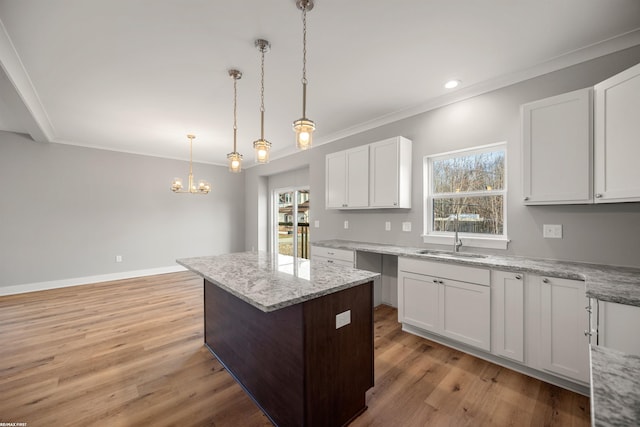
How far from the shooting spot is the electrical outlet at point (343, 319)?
1.64 m

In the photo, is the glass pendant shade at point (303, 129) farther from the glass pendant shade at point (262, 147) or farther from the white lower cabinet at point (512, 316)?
the white lower cabinet at point (512, 316)

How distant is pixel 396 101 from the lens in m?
3.16

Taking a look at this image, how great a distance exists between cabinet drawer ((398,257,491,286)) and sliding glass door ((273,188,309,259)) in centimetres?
314

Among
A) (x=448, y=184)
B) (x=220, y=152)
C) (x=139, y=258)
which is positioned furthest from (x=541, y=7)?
(x=139, y=258)

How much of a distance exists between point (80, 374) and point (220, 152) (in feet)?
14.1

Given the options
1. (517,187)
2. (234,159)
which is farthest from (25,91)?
(517,187)

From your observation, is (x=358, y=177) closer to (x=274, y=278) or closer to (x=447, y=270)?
(x=447, y=270)

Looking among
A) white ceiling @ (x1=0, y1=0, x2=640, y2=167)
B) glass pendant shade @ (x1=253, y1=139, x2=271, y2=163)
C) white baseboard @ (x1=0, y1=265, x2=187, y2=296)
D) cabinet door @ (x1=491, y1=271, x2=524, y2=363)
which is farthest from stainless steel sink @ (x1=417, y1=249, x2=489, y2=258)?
white baseboard @ (x1=0, y1=265, x2=187, y2=296)

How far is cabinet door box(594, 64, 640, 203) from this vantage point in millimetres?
1695

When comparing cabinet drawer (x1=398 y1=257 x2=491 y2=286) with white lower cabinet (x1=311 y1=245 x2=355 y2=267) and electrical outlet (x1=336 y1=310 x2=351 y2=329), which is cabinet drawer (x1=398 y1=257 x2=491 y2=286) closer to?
white lower cabinet (x1=311 y1=245 x2=355 y2=267)

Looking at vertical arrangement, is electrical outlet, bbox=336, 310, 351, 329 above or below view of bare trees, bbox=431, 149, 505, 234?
below

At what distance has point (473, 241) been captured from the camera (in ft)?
9.28

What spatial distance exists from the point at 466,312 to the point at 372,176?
73.3 inches

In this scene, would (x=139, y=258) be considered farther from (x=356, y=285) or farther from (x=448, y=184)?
(x=448, y=184)
